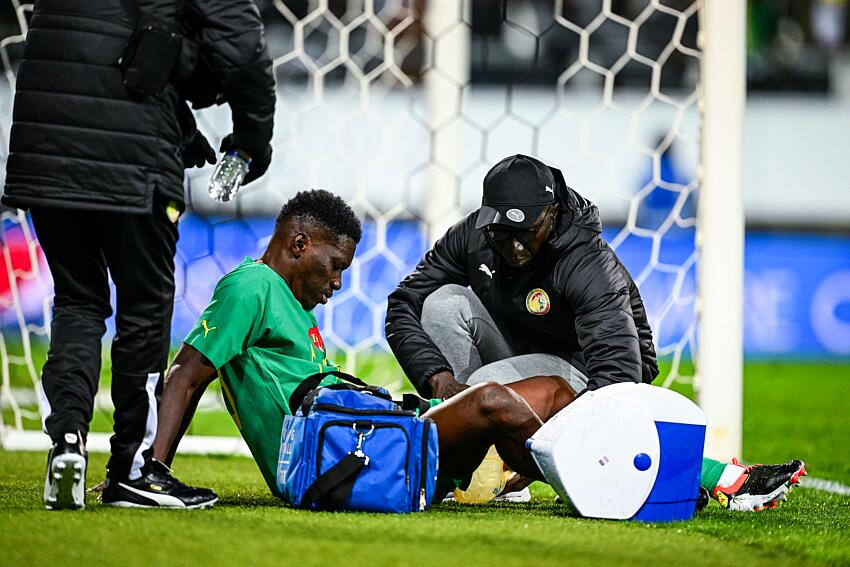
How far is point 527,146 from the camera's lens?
11742 millimetres

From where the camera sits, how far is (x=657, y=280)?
10.3m

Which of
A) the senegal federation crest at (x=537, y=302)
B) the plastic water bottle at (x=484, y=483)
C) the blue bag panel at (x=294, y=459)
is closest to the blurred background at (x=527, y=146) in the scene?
the senegal federation crest at (x=537, y=302)

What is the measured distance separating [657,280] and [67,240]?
8.27 m

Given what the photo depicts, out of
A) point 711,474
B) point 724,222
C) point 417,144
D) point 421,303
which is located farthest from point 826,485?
point 417,144

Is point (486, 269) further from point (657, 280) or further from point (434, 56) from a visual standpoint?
point (657, 280)

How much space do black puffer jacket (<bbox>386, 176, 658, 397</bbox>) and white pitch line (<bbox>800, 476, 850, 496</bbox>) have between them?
849mm

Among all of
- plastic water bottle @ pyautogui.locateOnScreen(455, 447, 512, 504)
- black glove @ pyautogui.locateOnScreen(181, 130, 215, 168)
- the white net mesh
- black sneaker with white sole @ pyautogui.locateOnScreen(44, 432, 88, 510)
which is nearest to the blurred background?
the white net mesh

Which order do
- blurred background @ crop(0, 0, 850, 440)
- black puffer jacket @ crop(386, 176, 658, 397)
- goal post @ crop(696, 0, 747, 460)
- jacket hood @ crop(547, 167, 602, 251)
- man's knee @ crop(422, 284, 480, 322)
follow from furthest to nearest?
1. blurred background @ crop(0, 0, 850, 440)
2. goal post @ crop(696, 0, 747, 460)
3. man's knee @ crop(422, 284, 480, 322)
4. jacket hood @ crop(547, 167, 602, 251)
5. black puffer jacket @ crop(386, 176, 658, 397)

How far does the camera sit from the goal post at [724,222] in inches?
167

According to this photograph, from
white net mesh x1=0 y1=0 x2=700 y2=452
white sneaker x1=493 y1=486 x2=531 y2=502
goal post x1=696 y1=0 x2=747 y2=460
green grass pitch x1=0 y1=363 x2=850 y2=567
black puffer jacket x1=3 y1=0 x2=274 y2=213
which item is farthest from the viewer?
white net mesh x1=0 y1=0 x2=700 y2=452

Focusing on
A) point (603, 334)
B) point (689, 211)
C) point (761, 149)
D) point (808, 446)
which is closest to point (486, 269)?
point (603, 334)

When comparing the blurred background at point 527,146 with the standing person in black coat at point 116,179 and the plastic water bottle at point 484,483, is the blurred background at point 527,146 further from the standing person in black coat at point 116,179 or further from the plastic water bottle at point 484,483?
the standing person in black coat at point 116,179

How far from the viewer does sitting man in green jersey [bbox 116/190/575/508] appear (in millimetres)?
2852

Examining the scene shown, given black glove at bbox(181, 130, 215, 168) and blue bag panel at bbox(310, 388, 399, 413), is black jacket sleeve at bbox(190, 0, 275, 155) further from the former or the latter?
blue bag panel at bbox(310, 388, 399, 413)
